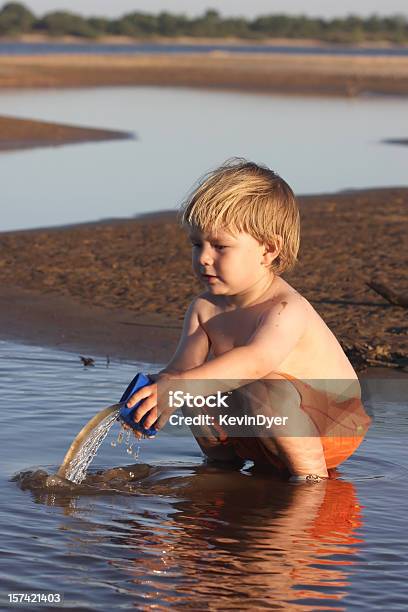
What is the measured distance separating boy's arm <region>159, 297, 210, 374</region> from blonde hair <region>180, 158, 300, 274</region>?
1.21ft

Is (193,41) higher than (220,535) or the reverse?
the reverse

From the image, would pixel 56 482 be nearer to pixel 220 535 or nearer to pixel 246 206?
pixel 220 535

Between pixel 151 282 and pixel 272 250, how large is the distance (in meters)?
4.31

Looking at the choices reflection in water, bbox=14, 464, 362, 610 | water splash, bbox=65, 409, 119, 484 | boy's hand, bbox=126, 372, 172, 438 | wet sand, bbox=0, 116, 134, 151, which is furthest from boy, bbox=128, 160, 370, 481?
wet sand, bbox=0, 116, 134, 151

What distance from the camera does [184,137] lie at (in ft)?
65.2

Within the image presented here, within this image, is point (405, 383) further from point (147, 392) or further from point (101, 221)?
point (101, 221)

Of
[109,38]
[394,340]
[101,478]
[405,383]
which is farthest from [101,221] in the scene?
[109,38]

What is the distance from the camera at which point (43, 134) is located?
20578 millimetres

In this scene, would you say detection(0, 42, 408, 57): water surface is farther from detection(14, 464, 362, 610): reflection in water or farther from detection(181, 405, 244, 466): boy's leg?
detection(14, 464, 362, 610): reflection in water

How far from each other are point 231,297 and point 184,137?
1553cm

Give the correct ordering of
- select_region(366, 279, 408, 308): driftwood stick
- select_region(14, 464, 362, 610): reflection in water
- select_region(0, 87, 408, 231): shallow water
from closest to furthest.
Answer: select_region(14, 464, 362, 610): reflection in water < select_region(366, 279, 408, 308): driftwood stick < select_region(0, 87, 408, 231): shallow water

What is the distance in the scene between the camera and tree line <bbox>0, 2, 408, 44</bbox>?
89.8 meters

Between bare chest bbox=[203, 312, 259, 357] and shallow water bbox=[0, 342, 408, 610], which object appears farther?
bare chest bbox=[203, 312, 259, 357]

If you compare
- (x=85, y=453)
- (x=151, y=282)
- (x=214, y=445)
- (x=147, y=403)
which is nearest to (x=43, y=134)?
(x=151, y=282)
